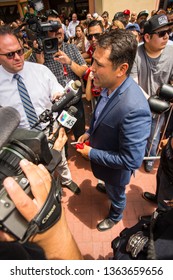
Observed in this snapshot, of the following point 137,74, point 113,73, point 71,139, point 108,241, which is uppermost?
point 113,73

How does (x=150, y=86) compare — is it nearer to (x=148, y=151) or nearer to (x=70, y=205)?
(x=148, y=151)

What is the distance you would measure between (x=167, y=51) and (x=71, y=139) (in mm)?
2212

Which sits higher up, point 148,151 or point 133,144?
point 133,144

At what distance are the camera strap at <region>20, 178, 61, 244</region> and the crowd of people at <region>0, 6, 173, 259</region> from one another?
0.02m

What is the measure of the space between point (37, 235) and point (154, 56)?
2.43 meters

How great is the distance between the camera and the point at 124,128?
1315 mm

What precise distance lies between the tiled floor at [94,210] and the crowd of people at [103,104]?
10 centimetres

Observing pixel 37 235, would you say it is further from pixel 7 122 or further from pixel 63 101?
pixel 63 101

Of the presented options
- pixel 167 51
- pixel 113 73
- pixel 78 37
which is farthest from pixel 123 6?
pixel 113 73

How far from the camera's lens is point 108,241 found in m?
2.02

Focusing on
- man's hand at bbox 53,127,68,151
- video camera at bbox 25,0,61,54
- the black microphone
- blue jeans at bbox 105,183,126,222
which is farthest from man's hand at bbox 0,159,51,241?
video camera at bbox 25,0,61,54

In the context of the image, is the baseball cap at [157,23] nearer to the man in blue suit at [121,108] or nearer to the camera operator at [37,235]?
the man in blue suit at [121,108]

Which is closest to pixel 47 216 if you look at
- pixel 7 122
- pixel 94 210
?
pixel 7 122
